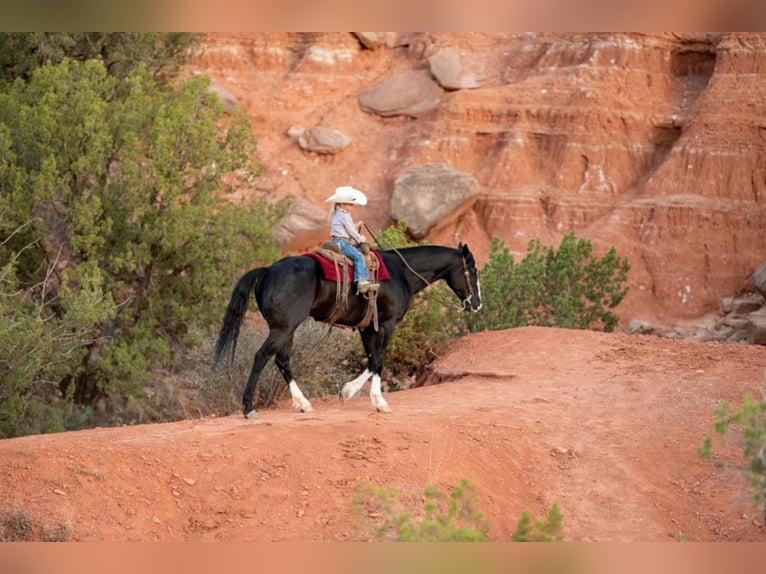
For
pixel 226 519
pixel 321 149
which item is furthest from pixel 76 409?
pixel 321 149

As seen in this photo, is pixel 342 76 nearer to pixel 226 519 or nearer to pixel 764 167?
pixel 764 167

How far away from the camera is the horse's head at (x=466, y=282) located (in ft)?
43.0

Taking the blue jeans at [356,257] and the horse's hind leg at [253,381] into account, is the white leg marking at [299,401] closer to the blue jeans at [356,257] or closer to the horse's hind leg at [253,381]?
the horse's hind leg at [253,381]

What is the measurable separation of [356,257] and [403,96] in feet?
79.9

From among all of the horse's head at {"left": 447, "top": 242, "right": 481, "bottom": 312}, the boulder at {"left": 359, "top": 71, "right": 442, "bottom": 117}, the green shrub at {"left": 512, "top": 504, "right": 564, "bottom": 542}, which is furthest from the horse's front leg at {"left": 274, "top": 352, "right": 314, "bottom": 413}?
the boulder at {"left": 359, "top": 71, "right": 442, "bottom": 117}

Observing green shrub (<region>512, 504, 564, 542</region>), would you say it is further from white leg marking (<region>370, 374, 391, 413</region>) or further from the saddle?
the saddle

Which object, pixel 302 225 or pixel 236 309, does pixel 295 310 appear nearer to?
pixel 236 309

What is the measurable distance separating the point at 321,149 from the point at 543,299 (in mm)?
16612

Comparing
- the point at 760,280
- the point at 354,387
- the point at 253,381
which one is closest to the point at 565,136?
the point at 760,280

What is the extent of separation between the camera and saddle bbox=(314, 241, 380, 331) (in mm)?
11789

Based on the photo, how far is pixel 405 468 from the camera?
31.3ft

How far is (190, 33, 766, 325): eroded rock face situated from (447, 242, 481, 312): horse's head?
16248 millimetres

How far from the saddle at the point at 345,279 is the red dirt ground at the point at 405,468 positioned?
3.57ft

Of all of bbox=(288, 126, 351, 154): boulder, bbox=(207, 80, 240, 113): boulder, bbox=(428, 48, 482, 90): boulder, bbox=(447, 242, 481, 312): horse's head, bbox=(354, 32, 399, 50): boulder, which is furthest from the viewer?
bbox=(354, 32, 399, 50): boulder
